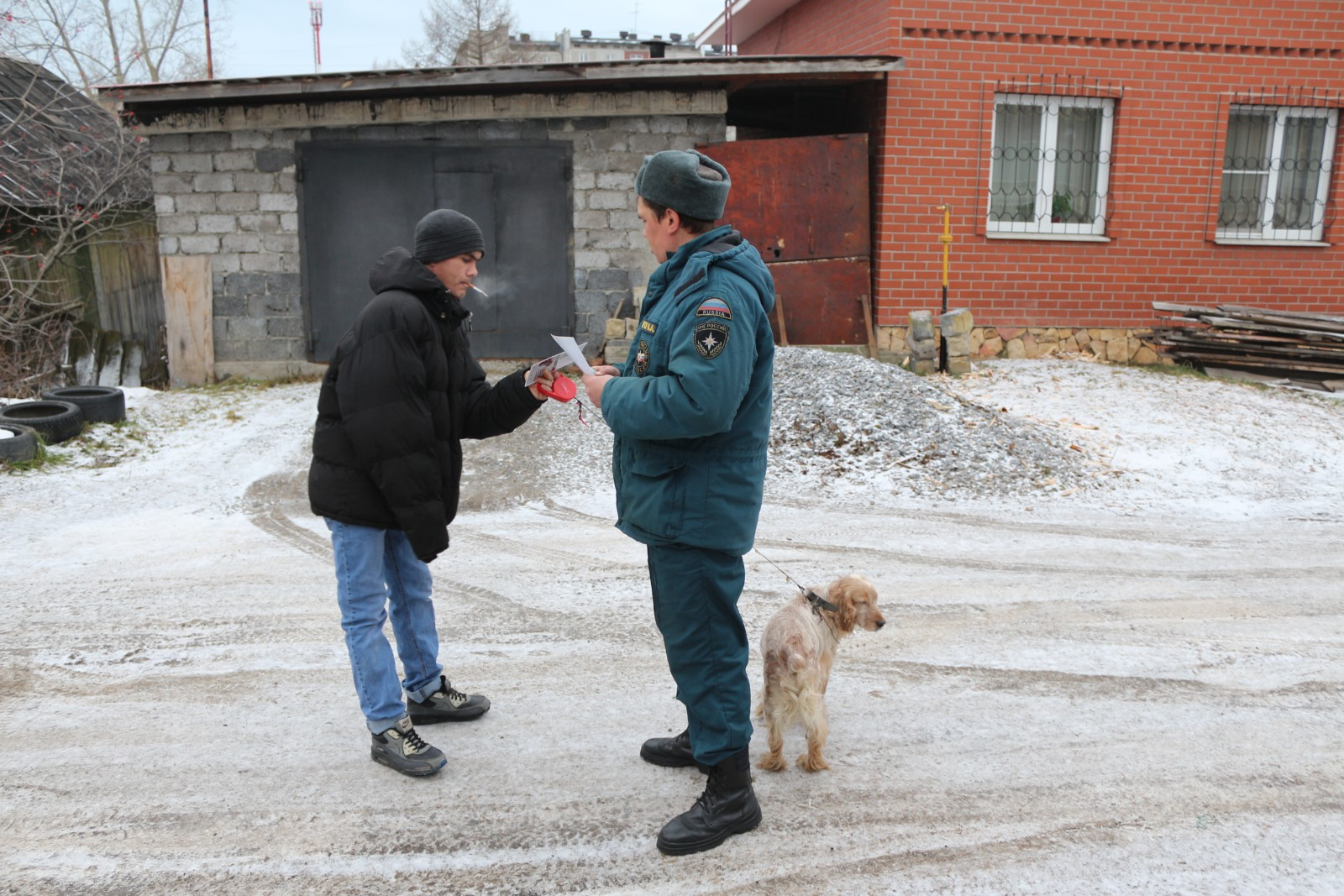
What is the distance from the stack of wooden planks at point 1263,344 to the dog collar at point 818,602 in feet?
28.6

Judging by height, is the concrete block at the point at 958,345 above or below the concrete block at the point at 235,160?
below

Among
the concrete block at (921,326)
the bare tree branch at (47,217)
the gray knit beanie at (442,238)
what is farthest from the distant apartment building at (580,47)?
the gray knit beanie at (442,238)

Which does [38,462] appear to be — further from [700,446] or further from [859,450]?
[700,446]

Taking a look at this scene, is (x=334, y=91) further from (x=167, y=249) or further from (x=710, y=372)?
(x=710, y=372)

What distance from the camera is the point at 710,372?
2463 mm

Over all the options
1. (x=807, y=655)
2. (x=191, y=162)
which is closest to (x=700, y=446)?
(x=807, y=655)

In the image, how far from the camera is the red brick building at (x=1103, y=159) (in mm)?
10242

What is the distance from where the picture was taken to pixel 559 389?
121 inches

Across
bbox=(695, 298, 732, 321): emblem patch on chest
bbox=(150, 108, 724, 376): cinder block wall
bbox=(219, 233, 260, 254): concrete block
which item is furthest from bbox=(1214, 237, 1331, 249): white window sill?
bbox=(219, 233, 260, 254): concrete block

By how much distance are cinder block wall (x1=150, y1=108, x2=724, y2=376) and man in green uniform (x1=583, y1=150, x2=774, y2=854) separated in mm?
7856

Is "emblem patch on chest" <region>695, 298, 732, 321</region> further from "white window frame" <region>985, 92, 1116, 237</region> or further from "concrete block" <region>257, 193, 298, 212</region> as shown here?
"concrete block" <region>257, 193, 298, 212</region>

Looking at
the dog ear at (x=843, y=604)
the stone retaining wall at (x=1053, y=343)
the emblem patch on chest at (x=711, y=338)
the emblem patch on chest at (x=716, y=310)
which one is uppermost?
the emblem patch on chest at (x=716, y=310)

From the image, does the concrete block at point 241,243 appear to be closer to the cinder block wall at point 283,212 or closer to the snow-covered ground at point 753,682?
the cinder block wall at point 283,212

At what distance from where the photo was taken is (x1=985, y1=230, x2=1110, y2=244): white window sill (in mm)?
10594
